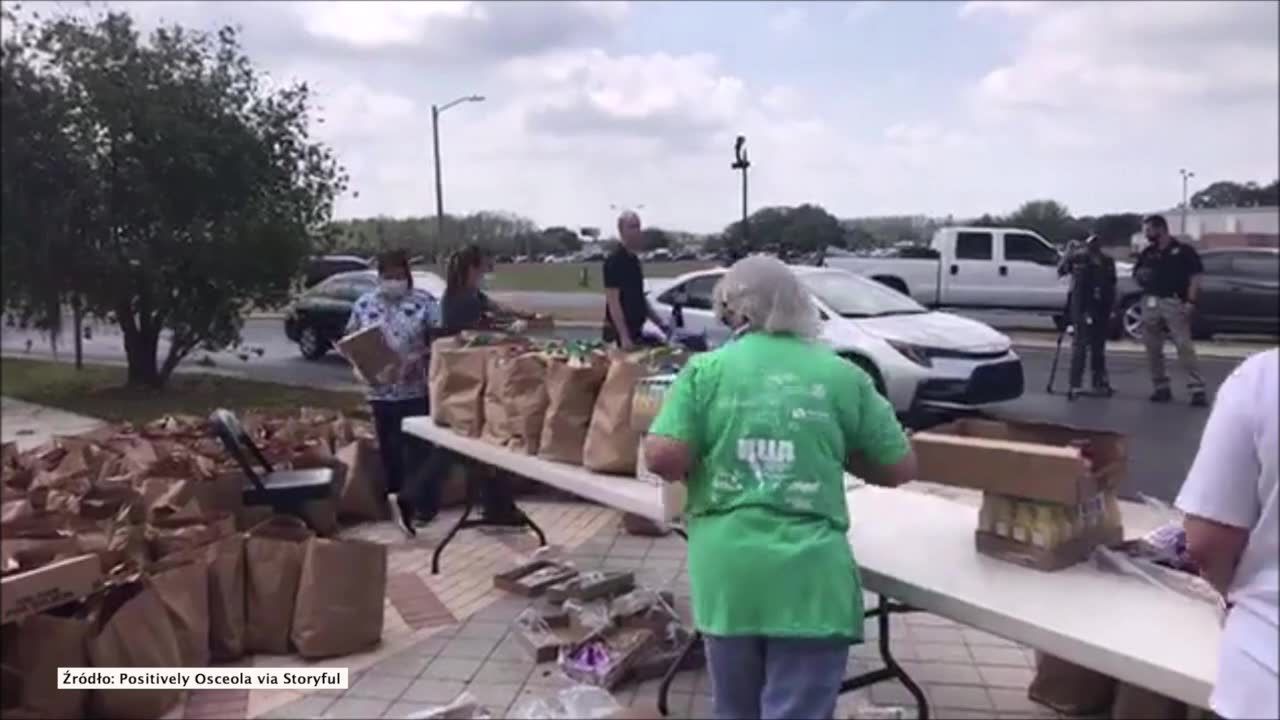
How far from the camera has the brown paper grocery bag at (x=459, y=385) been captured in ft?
13.3

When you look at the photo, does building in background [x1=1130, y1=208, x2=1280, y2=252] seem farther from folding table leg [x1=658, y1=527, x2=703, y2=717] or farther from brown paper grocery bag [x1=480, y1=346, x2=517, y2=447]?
brown paper grocery bag [x1=480, y1=346, x2=517, y2=447]

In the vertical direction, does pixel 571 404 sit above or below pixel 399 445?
above

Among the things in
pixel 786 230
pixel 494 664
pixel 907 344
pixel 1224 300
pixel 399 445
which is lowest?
pixel 494 664

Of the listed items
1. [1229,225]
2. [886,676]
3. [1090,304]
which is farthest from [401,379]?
[1229,225]

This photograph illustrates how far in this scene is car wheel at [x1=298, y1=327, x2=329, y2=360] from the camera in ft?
11.5

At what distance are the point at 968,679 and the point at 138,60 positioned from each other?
2.75 m

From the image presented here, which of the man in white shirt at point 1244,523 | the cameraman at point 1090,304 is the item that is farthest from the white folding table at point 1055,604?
the cameraman at point 1090,304

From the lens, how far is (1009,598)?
2.31 m

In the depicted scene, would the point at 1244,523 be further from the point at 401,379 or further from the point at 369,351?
the point at 401,379

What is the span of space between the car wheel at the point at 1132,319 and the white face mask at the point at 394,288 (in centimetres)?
340

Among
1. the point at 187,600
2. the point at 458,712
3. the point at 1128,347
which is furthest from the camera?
the point at 1128,347

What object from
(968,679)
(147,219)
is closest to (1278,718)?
(147,219)

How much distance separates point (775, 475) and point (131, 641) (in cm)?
168

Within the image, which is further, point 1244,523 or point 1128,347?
point 1128,347
